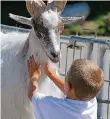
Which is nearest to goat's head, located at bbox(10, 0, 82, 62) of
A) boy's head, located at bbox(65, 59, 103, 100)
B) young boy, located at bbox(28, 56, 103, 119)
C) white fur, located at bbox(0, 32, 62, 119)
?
white fur, located at bbox(0, 32, 62, 119)

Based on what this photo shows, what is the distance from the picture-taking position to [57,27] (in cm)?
346

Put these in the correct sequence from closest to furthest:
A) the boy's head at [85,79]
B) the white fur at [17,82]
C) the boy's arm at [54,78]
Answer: the boy's head at [85,79] → the boy's arm at [54,78] → the white fur at [17,82]

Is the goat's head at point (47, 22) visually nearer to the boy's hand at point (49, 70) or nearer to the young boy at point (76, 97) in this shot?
the boy's hand at point (49, 70)

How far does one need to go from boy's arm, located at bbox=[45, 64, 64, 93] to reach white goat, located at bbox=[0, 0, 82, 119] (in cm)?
11

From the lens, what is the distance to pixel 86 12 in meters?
17.2

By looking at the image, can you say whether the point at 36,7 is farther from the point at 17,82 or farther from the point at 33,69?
the point at 17,82

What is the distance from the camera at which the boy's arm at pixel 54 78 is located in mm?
3178

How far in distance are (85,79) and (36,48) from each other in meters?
1.09

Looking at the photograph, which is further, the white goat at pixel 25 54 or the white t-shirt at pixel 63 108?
the white goat at pixel 25 54

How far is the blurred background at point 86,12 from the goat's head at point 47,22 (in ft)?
40.9

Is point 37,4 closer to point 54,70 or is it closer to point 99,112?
point 54,70

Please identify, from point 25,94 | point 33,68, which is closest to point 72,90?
point 33,68

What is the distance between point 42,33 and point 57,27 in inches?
5.1

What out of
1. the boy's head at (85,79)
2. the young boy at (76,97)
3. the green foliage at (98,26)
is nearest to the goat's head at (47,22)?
the young boy at (76,97)
